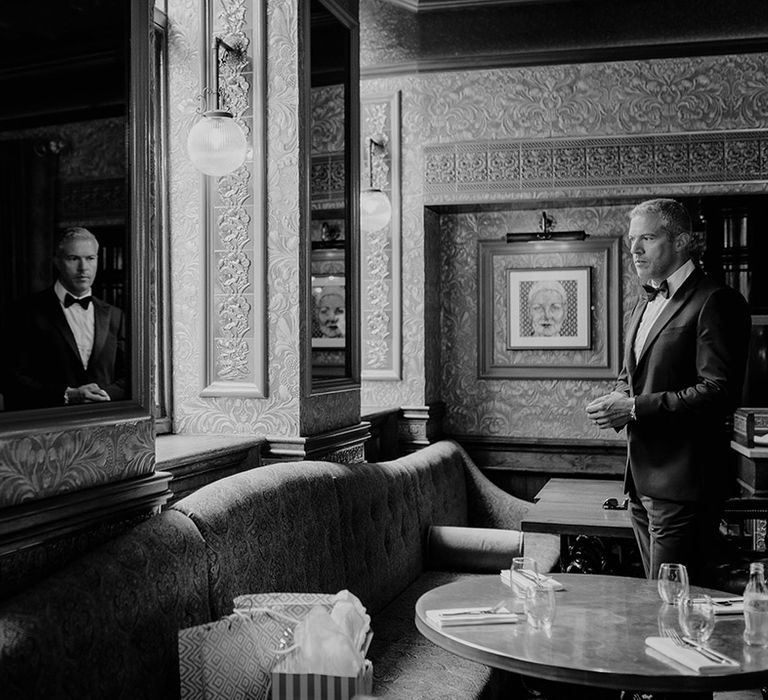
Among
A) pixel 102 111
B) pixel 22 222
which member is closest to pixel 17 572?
pixel 22 222

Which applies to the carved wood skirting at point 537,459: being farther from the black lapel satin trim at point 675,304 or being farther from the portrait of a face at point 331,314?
the black lapel satin trim at point 675,304

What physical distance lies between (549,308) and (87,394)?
3.90m

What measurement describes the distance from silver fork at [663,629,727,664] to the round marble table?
0.05 meters

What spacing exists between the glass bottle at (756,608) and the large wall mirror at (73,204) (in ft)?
5.26

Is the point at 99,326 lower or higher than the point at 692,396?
higher

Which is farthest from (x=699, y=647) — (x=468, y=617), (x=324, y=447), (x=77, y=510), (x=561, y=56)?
(x=561, y=56)

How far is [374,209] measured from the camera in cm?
517

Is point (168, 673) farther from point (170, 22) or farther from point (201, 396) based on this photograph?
point (170, 22)

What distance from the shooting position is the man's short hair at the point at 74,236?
2.03 m

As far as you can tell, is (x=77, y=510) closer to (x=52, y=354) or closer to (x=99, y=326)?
(x=52, y=354)

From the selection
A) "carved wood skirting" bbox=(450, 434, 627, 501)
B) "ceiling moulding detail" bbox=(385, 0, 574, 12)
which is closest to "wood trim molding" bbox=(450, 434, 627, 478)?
"carved wood skirting" bbox=(450, 434, 627, 501)

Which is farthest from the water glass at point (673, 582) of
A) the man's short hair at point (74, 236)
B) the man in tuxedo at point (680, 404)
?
the man's short hair at point (74, 236)

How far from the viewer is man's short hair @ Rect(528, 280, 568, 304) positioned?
5597mm

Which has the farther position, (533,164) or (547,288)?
(547,288)
